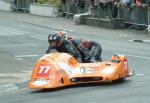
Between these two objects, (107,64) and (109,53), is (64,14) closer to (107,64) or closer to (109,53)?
(109,53)

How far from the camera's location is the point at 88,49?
47.2ft

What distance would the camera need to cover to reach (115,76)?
12977 millimetres

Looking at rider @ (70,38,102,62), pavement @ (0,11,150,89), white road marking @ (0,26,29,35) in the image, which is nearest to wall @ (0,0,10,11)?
pavement @ (0,11,150,89)

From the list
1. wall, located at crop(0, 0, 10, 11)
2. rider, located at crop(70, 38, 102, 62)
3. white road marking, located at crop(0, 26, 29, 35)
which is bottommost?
white road marking, located at crop(0, 26, 29, 35)

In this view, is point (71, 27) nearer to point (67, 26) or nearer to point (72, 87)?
point (67, 26)

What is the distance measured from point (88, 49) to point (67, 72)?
174 cm

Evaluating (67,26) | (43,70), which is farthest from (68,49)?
(67,26)

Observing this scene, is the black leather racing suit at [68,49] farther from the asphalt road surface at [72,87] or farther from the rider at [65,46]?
the asphalt road surface at [72,87]

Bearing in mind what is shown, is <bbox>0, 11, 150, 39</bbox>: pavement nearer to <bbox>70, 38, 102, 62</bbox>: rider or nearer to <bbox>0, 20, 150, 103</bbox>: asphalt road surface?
<bbox>0, 20, 150, 103</bbox>: asphalt road surface

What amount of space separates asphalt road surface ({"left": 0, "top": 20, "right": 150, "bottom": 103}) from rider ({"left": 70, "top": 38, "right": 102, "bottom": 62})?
1.02m

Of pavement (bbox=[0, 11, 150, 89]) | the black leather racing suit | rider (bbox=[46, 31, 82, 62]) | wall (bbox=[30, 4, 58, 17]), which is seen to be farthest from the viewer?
wall (bbox=[30, 4, 58, 17])

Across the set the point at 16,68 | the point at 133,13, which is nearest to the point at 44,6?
the point at 133,13

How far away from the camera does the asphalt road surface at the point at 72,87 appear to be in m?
11.4

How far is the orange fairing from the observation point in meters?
12.6
